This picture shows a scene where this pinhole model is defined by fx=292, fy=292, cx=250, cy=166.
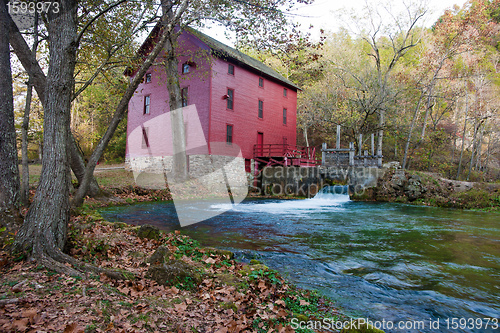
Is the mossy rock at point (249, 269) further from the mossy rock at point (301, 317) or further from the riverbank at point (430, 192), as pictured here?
the riverbank at point (430, 192)

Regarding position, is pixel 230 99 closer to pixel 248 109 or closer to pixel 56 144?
pixel 248 109

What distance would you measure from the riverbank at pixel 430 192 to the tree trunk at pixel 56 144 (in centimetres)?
1706

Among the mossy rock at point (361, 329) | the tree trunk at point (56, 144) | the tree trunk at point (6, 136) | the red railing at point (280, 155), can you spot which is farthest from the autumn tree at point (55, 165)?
the red railing at point (280, 155)

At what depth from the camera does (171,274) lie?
3.91 m

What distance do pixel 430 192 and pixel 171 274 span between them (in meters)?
17.0

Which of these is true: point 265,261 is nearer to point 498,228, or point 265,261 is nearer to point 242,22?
point 242,22

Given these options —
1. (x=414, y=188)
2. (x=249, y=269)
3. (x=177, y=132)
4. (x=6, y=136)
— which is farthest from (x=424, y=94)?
(x=6, y=136)

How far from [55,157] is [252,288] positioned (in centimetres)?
340

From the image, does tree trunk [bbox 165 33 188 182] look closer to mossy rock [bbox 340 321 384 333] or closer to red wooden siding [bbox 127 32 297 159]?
red wooden siding [bbox 127 32 297 159]

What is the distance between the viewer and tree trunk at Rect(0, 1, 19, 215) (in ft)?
15.4

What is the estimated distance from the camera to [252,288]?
4027 mm

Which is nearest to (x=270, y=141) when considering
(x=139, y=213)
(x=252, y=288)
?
(x=139, y=213)

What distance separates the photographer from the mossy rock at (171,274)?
3.86 meters

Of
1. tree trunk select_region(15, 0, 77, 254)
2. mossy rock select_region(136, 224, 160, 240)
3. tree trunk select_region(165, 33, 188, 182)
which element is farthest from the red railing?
tree trunk select_region(15, 0, 77, 254)
